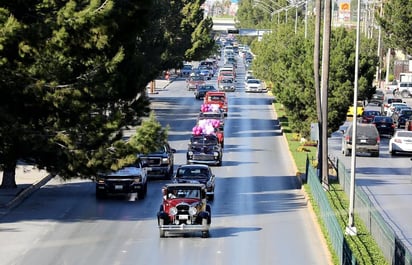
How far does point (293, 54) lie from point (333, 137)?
26.5 ft

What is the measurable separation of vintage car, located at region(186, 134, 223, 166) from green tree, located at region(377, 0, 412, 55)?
26.5m

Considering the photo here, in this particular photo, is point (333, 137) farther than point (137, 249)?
Yes

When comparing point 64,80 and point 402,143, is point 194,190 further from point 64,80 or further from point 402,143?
point 402,143

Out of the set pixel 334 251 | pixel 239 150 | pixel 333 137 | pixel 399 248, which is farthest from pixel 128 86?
pixel 333 137

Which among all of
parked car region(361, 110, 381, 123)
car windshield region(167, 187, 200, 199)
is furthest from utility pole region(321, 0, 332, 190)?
parked car region(361, 110, 381, 123)

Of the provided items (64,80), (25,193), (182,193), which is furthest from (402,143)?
(64,80)

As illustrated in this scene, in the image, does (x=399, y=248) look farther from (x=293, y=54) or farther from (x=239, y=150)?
(x=293, y=54)

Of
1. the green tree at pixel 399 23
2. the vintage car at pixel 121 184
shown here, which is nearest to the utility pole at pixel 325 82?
the vintage car at pixel 121 184

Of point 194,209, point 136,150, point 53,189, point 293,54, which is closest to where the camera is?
point 136,150

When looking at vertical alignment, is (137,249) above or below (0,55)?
below

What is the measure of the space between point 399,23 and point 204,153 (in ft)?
92.5

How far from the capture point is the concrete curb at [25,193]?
38031 millimetres

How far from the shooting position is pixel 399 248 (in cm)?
2392

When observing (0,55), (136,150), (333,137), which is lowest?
(333,137)
